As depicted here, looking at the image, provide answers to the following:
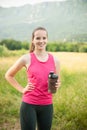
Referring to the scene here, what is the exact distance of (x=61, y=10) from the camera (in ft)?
12.0

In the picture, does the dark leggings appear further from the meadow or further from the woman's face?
the meadow

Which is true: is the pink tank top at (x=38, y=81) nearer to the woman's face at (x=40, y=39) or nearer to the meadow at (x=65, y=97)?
the woman's face at (x=40, y=39)

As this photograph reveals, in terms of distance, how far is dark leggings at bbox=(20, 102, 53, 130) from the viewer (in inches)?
71.7

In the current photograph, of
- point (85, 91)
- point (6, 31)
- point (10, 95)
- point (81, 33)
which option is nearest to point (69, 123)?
point (85, 91)

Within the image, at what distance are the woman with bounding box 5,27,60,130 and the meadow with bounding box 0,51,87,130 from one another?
139 centimetres

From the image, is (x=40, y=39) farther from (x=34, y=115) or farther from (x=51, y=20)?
(x=51, y=20)

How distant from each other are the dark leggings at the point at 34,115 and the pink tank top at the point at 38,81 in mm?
32

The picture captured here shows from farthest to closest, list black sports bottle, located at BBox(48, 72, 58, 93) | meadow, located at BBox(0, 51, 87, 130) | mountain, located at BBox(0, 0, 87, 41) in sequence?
1. mountain, located at BBox(0, 0, 87, 41)
2. meadow, located at BBox(0, 51, 87, 130)
3. black sports bottle, located at BBox(48, 72, 58, 93)

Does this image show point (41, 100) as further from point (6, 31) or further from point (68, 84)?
point (6, 31)

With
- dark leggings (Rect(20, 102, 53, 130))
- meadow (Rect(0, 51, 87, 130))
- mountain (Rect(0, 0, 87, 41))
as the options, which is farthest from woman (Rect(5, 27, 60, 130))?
mountain (Rect(0, 0, 87, 41))

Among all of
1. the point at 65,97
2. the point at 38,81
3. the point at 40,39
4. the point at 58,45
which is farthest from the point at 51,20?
the point at 38,81

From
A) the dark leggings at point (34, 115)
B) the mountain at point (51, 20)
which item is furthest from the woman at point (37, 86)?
the mountain at point (51, 20)

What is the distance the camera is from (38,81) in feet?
5.94

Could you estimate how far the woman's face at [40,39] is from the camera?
73.1 inches
